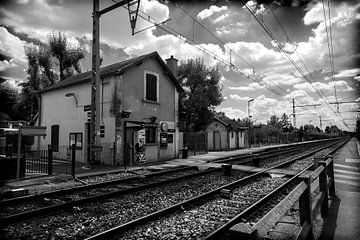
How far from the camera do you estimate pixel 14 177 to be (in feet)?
33.2

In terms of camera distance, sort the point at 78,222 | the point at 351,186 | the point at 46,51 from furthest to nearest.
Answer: the point at 46,51 < the point at 351,186 < the point at 78,222

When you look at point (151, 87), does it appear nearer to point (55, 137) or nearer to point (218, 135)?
point (55, 137)

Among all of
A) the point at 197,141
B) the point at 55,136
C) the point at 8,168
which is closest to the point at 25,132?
the point at 8,168

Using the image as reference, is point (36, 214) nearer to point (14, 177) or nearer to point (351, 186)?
point (14, 177)

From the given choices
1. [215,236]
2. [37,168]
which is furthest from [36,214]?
[37,168]

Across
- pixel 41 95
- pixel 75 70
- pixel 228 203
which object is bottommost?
pixel 228 203

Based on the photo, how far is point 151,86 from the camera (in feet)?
63.6

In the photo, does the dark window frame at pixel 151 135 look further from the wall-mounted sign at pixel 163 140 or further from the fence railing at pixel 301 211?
the fence railing at pixel 301 211

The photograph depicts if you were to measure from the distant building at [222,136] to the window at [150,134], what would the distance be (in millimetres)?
16775

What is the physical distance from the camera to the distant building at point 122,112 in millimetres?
16797

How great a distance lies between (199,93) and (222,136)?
25.8 ft

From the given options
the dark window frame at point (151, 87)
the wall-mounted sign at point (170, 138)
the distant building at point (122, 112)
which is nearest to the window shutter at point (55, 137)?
the distant building at point (122, 112)

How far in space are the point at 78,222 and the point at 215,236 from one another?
115 inches

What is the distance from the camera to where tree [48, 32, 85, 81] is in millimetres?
37188
